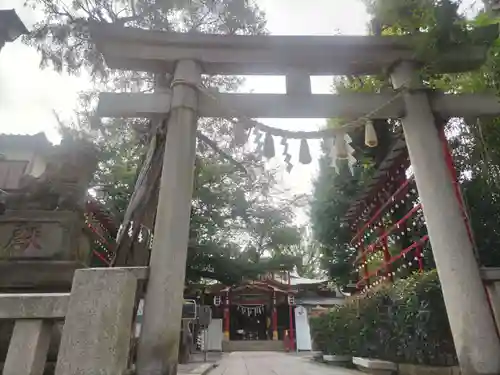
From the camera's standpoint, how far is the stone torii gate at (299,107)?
116 inches

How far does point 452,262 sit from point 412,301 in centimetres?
204

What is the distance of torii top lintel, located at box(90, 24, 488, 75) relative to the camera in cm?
374

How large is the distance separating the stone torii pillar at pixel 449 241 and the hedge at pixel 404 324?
162cm

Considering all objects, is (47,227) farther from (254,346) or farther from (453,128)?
(254,346)

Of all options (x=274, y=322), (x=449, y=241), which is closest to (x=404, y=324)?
(x=449, y=241)

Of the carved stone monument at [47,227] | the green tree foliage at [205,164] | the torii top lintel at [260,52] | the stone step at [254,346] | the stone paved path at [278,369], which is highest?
the green tree foliage at [205,164]

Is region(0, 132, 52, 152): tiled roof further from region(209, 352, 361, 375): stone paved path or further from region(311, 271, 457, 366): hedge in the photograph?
region(311, 271, 457, 366): hedge

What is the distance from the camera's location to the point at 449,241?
3.21 m

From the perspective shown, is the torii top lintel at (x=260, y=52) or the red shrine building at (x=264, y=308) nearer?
the torii top lintel at (x=260, y=52)

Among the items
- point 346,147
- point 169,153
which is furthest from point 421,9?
point 169,153

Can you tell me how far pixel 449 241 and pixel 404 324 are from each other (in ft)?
8.22

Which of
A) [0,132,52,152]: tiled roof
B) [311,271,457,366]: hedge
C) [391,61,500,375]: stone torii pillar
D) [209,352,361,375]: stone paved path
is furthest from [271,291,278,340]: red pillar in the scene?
[391,61,500,375]: stone torii pillar

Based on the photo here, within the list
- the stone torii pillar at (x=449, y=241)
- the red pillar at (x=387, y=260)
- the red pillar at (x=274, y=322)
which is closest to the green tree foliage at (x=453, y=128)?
the red pillar at (x=387, y=260)

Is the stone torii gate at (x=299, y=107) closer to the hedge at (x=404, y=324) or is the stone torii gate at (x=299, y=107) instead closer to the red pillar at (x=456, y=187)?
the red pillar at (x=456, y=187)
